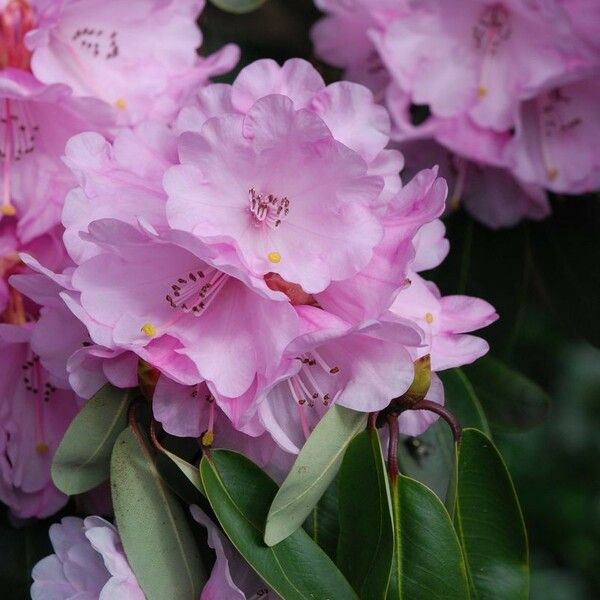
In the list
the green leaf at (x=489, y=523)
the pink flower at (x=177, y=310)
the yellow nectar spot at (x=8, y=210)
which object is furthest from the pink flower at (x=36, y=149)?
the green leaf at (x=489, y=523)

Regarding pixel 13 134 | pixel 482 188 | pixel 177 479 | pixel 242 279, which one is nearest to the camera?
pixel 242 279

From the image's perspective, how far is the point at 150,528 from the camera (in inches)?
27.4

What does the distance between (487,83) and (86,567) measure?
56cm

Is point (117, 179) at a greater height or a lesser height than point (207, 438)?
greater

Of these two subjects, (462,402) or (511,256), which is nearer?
(462,402)

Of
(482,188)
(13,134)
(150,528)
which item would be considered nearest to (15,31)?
(13,134)

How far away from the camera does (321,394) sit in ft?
2.29

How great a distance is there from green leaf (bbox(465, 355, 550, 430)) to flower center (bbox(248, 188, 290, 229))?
33 cm

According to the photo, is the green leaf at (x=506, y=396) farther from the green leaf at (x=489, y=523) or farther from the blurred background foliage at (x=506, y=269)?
the green leaf at (x=489, y=523)

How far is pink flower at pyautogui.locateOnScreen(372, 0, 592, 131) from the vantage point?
0.95 m

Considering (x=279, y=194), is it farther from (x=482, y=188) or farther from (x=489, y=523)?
(x=482, y=188)

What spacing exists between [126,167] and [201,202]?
0.22ft

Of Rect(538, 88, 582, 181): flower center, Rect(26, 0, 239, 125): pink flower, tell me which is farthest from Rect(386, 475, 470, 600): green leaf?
Rect(538, 88, 582, 181): flower center

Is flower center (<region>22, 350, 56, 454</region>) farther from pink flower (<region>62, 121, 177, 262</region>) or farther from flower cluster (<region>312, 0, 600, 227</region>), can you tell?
flower cluster (<region>312, 0, 600, 227</region>)
